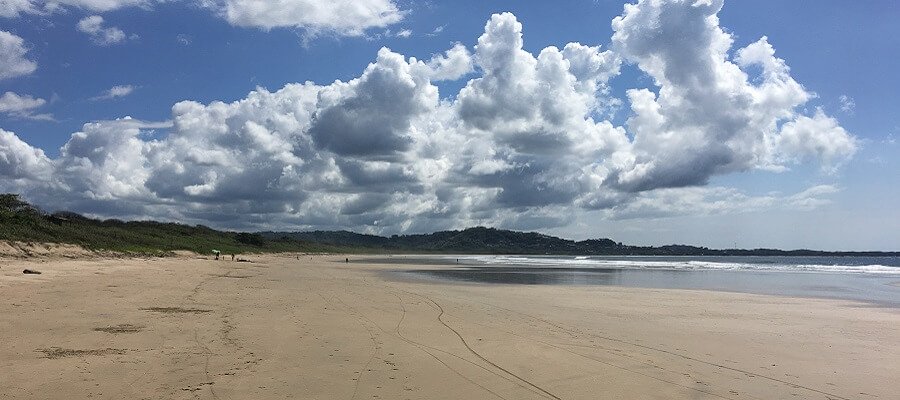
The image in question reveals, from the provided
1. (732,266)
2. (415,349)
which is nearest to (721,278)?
(732,266)

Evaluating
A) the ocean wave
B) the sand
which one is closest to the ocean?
the ocean wave

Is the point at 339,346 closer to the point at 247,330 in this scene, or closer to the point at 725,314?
the point at 247,330

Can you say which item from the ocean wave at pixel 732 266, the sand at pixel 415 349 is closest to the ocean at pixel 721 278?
the ocean wave at pixel 732 266

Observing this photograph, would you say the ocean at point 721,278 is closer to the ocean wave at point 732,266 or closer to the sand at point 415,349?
the ocean wave at point 732,266

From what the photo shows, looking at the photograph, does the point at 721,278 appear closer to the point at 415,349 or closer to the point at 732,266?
the point at 732,266

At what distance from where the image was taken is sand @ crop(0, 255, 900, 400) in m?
8.55

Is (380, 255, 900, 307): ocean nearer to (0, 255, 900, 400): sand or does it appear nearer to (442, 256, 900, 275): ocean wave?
(442, 256, 900, 275): ocean wave

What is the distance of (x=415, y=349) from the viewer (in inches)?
455

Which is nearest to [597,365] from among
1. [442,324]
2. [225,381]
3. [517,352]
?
[517,352]

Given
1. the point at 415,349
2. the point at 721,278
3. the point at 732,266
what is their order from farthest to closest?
the point at 732,266 → the point at 721,278 → the point at 415,349

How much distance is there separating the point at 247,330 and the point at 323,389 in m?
5.63

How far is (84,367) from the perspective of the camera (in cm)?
886

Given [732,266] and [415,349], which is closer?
[415,349]

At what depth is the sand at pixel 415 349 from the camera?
336 inches
